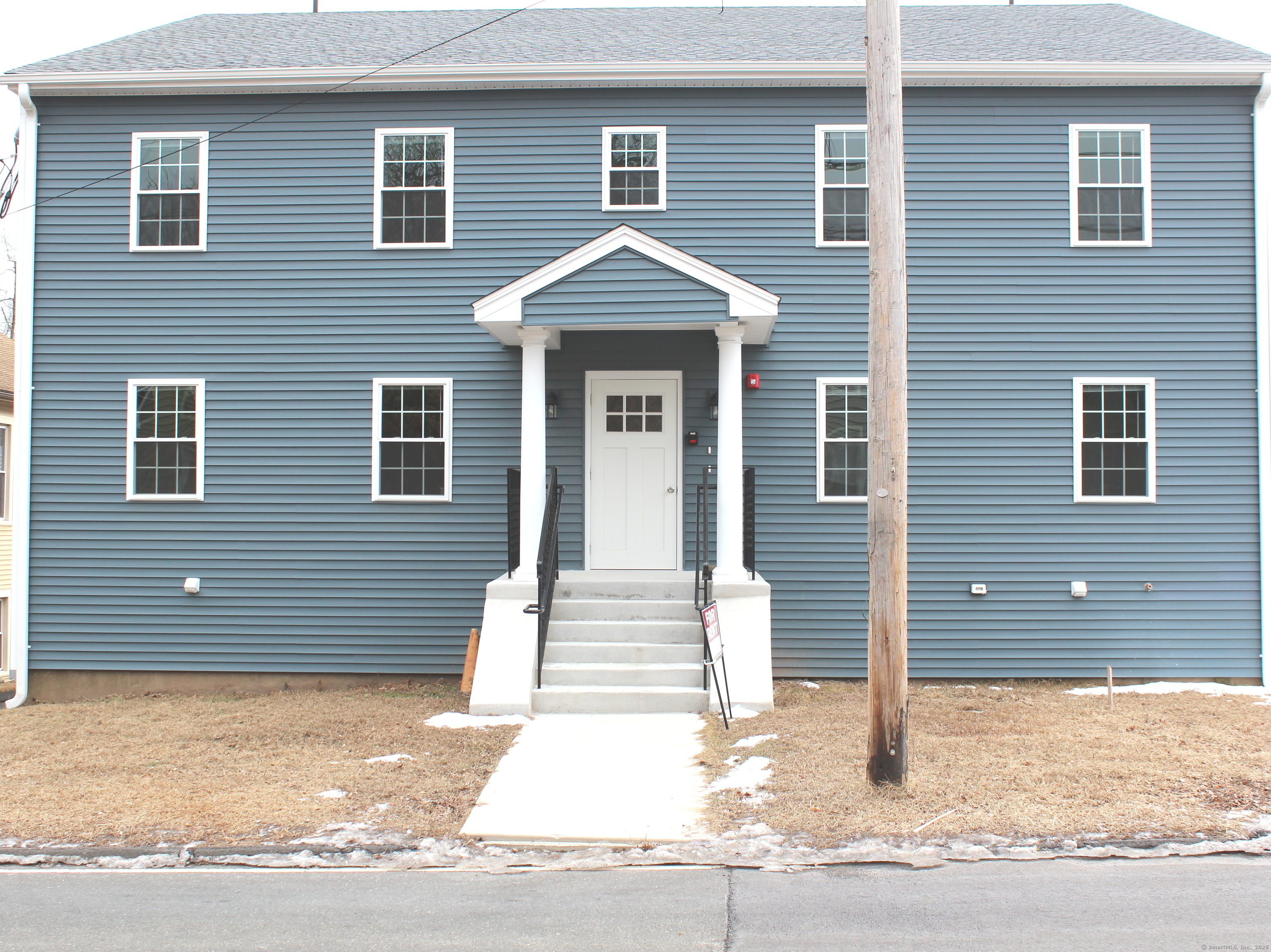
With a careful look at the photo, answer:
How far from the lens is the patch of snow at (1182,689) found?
912 centimetres

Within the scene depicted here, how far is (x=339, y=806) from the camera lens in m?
5.72

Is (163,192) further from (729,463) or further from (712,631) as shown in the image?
(712,631)

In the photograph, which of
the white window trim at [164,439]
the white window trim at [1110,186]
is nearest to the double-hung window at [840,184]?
the white window trim at [1110,186]

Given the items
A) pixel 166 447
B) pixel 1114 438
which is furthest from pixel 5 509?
pixel 1114 438

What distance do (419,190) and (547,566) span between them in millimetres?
4384

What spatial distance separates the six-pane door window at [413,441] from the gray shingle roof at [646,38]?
11.4 ft

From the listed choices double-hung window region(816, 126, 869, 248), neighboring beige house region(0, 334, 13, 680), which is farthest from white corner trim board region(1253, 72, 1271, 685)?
neighboring beige house region(0, 334, 13, 680)

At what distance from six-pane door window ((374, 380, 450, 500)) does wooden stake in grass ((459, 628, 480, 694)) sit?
151cm

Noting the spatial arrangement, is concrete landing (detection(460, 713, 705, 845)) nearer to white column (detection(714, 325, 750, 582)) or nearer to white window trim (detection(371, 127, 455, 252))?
white column (detection(714, 325, 750, 582))

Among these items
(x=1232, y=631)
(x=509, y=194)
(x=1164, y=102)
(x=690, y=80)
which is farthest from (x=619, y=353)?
(x=1232, y=631)

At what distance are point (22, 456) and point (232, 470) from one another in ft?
7.26

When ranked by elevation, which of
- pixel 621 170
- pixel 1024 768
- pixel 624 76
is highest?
pixel 624 76

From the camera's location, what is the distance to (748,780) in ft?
20.0

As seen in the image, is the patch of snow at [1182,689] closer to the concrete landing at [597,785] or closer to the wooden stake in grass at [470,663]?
the concrete landing at [597,785]
